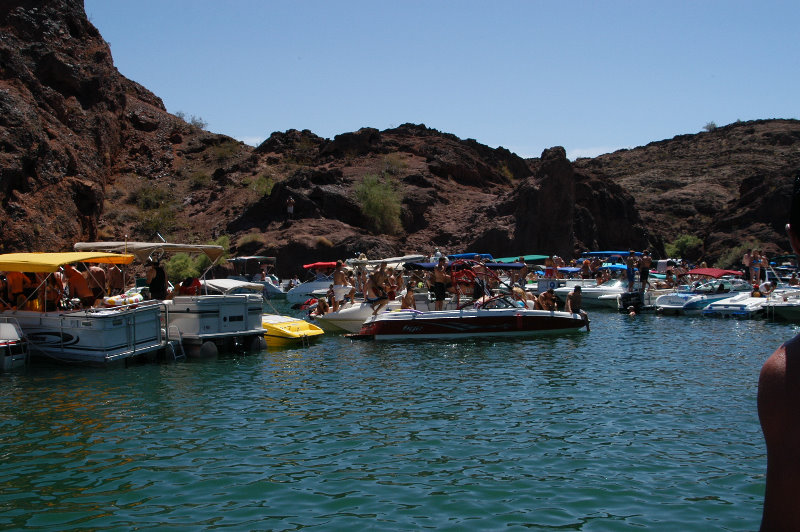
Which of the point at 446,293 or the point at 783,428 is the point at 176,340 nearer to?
the point at 446,293

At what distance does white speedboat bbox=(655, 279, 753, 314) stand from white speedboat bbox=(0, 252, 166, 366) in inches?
941

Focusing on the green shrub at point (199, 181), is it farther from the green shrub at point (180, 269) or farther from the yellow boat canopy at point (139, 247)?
the yellow boat canopy at point (139, 247)

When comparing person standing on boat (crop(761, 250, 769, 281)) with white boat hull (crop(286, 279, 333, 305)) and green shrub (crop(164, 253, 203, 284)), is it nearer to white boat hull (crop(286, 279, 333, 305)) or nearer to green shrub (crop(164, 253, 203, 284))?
white boat hull (crop(286, 279, 333, 305))

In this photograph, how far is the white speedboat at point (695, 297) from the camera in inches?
1363

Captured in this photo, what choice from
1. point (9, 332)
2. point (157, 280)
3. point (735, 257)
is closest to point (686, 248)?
point (735, 257)

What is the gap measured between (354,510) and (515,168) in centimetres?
10033

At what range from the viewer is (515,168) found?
106 m

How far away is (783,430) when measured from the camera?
2264 mm

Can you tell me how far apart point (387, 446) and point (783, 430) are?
9556 millimetres

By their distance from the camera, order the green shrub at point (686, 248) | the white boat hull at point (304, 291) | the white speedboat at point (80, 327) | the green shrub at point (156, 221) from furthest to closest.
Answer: the green shrub at point (686, 248) < the green shrub at point (156, 221) < the white boat hull at point (304, 291) < the white speedboat at point (80, 327)

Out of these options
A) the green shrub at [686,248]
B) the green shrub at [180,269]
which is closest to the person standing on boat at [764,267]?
the green shrub at [686,248]

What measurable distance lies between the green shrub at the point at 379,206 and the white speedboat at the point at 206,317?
5093 centimetres

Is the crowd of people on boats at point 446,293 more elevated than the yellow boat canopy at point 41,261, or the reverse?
the yellow boat canopy at point 41,261

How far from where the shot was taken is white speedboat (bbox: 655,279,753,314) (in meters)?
34.6
